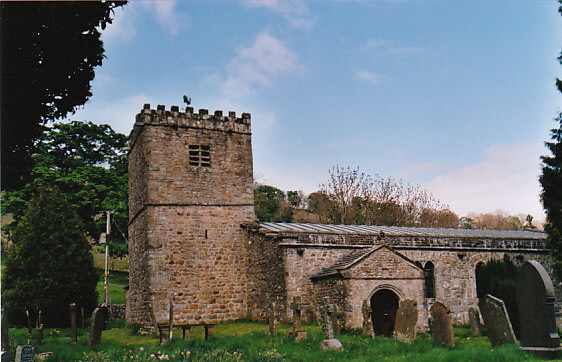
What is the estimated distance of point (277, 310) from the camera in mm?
19859

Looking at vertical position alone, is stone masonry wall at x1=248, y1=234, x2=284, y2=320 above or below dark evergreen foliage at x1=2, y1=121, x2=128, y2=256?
below

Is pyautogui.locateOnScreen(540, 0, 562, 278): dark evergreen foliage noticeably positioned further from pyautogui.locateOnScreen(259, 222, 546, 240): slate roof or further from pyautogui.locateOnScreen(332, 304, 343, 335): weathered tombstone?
pyautogui.locateOnScreen(332, 304, 343, 335): weathered tombstone

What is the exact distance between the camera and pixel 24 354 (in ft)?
33.0

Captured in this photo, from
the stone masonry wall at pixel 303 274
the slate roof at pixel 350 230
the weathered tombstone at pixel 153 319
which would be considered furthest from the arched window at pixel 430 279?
the weathered tombstone at pixel 153 319

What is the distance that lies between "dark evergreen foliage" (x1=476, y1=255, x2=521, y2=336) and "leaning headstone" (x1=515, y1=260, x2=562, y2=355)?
30.4 ft

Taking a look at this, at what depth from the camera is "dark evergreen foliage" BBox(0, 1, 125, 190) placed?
32.0 ft

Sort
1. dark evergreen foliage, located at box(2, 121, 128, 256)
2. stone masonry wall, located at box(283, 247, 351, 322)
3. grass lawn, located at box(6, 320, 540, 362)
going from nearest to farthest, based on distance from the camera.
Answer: grass lawn, located at box(6, 320, 540, 362) < stone masonry wall, located at box(283, 247, 351, 322) < dark evergreen foliage, located at box(2, 121, 128, 256)

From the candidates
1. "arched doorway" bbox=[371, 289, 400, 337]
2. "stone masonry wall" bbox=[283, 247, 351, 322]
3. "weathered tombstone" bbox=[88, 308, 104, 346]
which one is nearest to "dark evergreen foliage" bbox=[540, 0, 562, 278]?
"arched doorway" bbox=[371, 289, 400, 337]

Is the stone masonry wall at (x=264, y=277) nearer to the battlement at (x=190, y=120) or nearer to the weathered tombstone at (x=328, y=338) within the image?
the battlement at (x=190, y=120)

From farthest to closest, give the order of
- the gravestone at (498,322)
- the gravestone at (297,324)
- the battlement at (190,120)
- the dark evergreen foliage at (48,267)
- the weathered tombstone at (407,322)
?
the dark evergreen foliage at (48,267), the battlement at (190,120), the gravestone at (297,324), the weathered tombstone at (407,322), the gravestone at (498,322)

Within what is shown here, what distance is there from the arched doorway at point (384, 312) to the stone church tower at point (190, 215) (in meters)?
5.58

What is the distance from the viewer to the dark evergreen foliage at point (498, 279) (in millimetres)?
19234

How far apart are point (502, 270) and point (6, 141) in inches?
743

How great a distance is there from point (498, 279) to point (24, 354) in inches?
677
